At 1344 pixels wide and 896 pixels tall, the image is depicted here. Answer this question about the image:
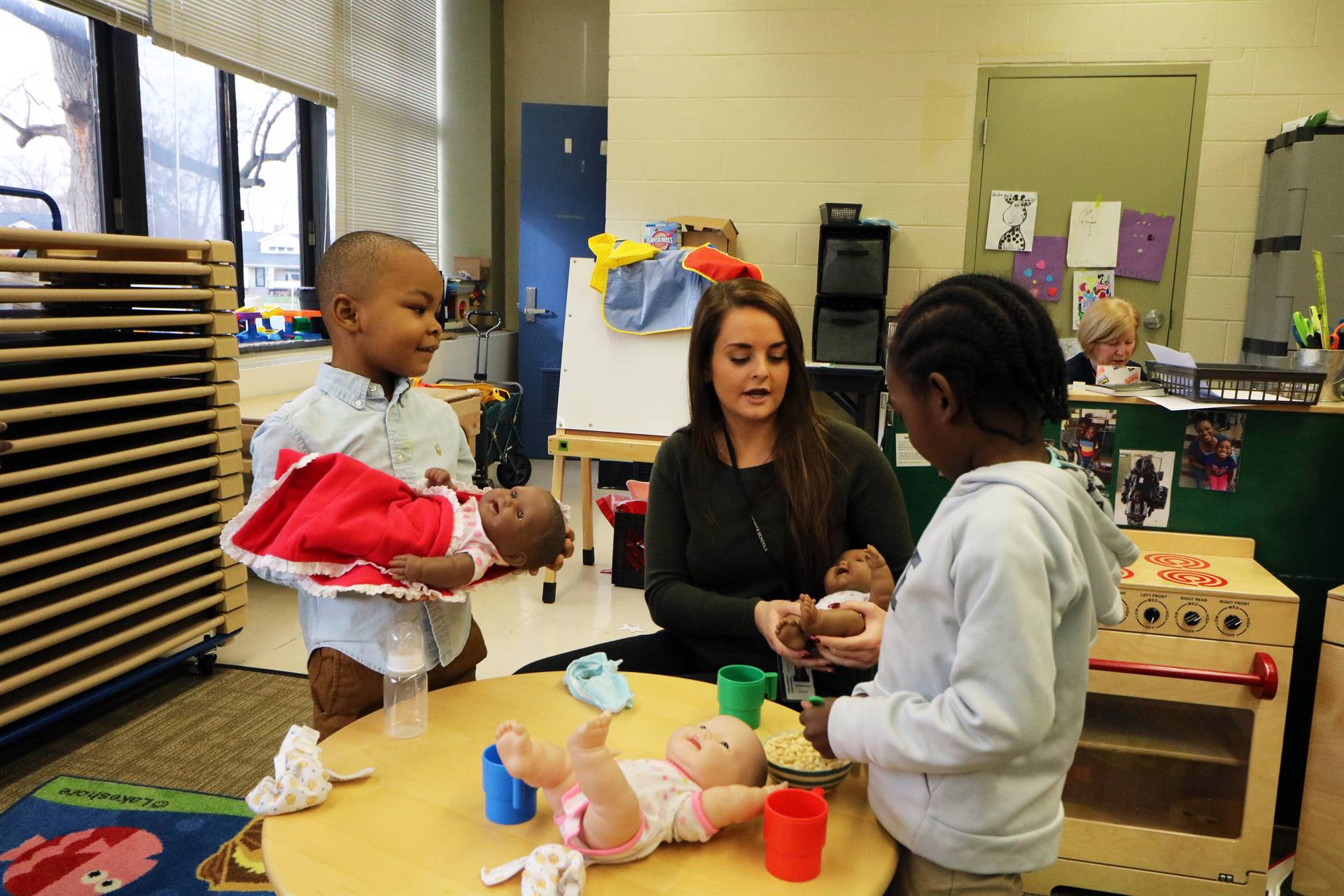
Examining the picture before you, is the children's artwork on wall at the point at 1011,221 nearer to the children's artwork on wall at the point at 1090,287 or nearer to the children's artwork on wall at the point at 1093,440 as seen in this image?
the children's artwork on wall at the point at 1090,287

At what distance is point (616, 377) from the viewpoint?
367 centimetres

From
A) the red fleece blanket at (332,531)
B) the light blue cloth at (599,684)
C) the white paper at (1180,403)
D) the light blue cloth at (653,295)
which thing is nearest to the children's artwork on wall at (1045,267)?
the light blue cloth at (653,295)

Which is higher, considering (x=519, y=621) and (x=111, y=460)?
(x=111, y=460)

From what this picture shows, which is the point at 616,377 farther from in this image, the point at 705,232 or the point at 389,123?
the point at 389,123

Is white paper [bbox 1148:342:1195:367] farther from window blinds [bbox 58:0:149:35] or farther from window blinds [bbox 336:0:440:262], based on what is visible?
window blinds [bbox 336:0:440:262]

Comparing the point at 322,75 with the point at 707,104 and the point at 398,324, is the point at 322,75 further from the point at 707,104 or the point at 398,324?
the point at 398,324

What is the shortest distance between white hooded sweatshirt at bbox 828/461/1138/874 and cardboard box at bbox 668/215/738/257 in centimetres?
341

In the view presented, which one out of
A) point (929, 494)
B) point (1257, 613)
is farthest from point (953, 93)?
point (1257, 613)

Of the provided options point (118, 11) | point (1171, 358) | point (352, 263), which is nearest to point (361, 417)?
point (352, 263)

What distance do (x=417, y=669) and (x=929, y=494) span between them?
1.32 m

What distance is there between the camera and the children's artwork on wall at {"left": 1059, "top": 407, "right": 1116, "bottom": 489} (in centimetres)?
197

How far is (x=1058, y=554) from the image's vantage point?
0.85 metres

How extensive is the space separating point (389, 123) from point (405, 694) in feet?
16.6

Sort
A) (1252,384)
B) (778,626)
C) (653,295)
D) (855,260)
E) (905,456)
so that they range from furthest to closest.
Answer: (855,260), (653,295), (905,456), (1252,384), (778,626)
